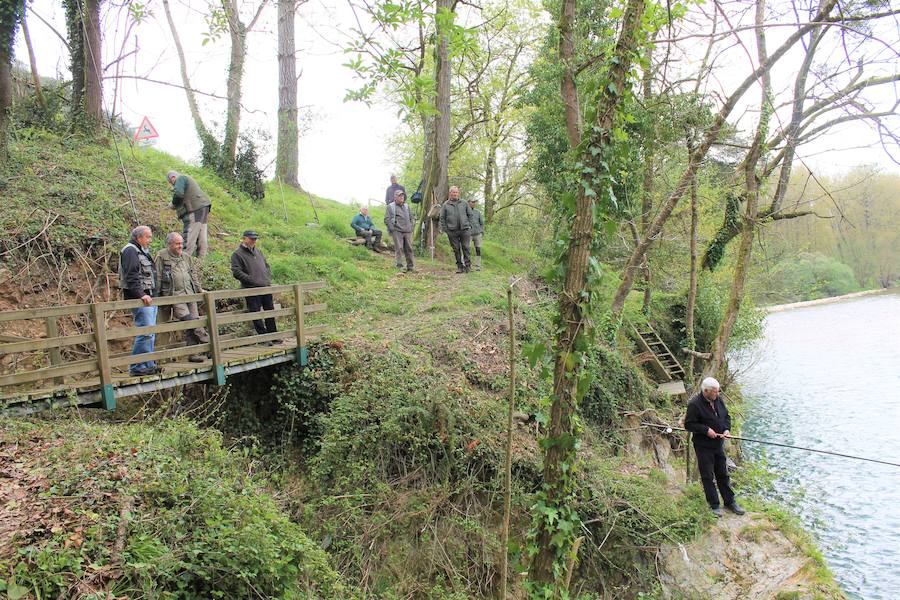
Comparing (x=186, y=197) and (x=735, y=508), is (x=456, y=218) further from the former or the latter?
(x=735, y=508)

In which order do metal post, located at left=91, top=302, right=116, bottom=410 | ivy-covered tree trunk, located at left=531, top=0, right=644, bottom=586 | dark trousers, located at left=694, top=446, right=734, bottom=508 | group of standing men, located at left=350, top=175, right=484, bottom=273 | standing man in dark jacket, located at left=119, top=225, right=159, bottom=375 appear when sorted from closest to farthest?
ivy-covered tree trunk, located at left=531, top=0, right=644, bottom=586 < metal post, located at left=91, top=302, right=116, bottom=410 < standing man in dark jacket, located at left=119, top=225, right=159, bottom=375 < dark trousers, located at left=694, top=446, right=734, bottom=508 < group of standing men, located at left=350, top=175, right=484, bottom=273

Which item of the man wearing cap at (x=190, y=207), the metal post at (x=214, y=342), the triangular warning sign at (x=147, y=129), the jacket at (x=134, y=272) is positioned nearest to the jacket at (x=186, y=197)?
the man wearing cap at (x=190, y=207)

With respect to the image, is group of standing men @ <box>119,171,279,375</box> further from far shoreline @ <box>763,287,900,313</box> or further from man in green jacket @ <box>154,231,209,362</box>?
far shoreline @ <box>763,287,900,313</box>

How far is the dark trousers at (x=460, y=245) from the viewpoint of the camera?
45.8 ft

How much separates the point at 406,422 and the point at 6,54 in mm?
8375

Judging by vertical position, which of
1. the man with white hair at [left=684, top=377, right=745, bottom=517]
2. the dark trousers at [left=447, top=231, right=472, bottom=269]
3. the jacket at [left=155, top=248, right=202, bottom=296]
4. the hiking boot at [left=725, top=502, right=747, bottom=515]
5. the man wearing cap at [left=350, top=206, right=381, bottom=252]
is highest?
the man wearing cap at [left=350, top=206, right=381, bottom=252]

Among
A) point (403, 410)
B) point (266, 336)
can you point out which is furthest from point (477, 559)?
point (266, 336)

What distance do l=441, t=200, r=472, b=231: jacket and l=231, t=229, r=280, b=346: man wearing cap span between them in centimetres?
570

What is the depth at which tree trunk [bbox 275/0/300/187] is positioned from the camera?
17.4m

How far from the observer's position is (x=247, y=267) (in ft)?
28.2

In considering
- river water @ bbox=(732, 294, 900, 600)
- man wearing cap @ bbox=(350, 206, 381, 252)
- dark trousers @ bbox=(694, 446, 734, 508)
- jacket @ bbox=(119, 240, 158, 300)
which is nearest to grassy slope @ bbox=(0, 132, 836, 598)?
dark trousers @ bbox=(694, 446, 734, 508)

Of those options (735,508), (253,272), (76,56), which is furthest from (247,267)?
(76,56)

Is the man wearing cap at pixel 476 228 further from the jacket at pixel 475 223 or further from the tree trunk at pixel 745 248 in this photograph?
the tree trunk at pixel 745 248

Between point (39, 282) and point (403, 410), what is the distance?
582cm
